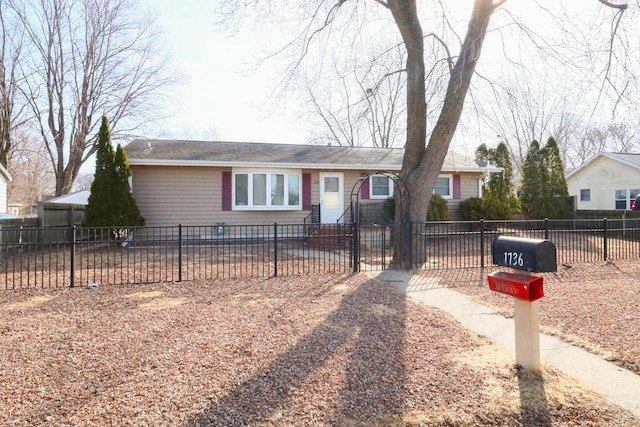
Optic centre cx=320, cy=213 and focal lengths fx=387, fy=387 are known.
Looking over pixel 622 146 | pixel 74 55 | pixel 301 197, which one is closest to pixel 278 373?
pixel 301 197

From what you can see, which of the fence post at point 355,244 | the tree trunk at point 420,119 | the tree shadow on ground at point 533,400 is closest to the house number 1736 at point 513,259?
the tree shadow on ground at point 533,400

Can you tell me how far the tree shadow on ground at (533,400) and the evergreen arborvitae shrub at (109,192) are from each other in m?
12.1

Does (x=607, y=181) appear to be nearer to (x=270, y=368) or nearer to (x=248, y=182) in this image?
(x=248, y=182)

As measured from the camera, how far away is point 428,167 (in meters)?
9.12

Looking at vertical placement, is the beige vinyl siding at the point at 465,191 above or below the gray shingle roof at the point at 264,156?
below

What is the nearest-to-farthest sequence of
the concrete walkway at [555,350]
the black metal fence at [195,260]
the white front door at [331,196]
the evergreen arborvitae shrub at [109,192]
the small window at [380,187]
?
the concrete walkway at [555,350] → the black metal fence at [195,260] → the evergreen arborvitae shrub at [109,192] → the white front door at [331,196] → the small window at [380,187]

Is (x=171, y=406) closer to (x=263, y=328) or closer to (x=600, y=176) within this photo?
(x=263, y=328)

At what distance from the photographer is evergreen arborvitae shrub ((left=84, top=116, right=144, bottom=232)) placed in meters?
12.2

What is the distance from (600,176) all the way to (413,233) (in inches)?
806

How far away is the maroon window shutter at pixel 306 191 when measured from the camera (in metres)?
14.7

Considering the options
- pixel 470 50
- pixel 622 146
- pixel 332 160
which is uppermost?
pixel 622 146

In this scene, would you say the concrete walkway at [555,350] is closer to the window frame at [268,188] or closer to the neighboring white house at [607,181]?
the window frame at [268,188]

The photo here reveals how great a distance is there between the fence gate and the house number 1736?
181 inches

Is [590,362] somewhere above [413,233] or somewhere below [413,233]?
below
